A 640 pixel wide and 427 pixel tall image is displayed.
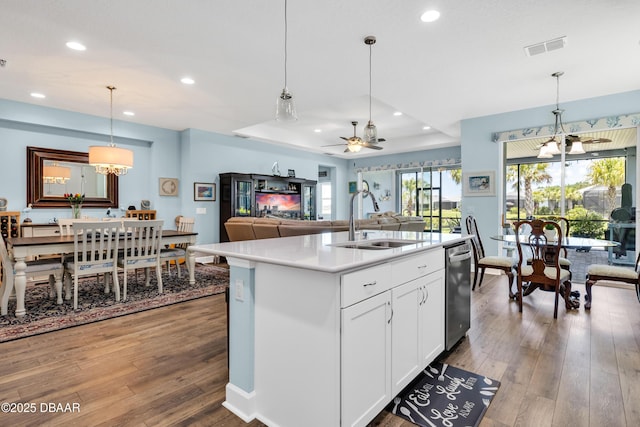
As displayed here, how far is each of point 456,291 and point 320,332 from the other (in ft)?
5.05

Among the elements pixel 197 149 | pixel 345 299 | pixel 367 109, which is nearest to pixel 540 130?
pixel 367 109

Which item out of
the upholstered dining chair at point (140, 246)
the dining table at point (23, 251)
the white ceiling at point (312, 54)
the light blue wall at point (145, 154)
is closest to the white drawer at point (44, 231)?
the light blue wall at point (145, 154)

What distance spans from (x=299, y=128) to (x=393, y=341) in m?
6.21

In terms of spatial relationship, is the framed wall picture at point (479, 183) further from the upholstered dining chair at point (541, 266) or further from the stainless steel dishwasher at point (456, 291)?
the stainless steel dishwasher at point (456, 291)

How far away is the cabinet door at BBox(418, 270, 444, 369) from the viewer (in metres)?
2.06

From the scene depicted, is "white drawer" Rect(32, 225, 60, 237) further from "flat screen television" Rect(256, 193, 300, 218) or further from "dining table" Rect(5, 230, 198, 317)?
"flat screen television" Rect(256, 193, 300, 218)

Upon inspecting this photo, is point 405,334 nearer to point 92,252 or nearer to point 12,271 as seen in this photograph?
point 92,252

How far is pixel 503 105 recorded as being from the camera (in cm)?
502

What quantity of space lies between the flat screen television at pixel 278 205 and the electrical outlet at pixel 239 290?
555 cm

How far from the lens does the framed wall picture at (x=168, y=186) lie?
633 cm

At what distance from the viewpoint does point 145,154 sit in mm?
6398

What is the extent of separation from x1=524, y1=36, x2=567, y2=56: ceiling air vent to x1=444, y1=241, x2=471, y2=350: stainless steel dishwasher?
2106mm

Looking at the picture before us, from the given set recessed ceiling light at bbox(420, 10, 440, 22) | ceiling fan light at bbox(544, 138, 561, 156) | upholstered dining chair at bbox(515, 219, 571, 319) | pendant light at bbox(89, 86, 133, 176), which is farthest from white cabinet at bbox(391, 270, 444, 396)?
pendant light at bbox(89, 86, 133, 176)

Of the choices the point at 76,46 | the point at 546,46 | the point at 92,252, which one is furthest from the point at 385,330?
the point at 76,46
